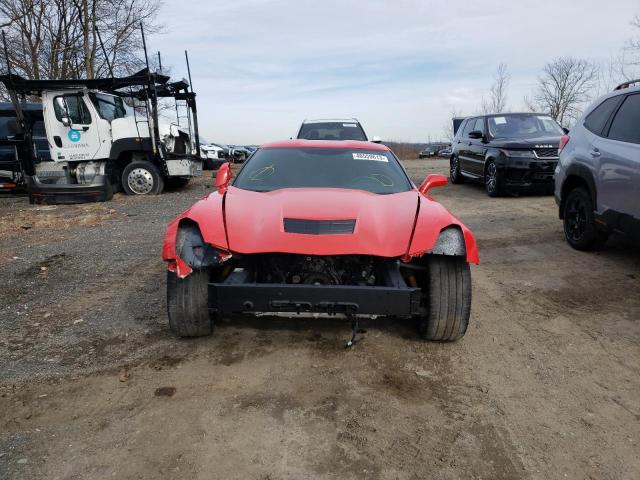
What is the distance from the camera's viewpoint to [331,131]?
10.7 metres

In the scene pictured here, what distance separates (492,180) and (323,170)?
23.0 feet

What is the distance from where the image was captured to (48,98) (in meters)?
11.2

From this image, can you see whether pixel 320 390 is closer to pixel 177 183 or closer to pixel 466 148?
pixel 466 148

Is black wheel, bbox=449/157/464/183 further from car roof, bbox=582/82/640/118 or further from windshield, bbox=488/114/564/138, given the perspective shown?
car roof, bbox=582/82/640/118

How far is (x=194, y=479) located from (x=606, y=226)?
492 centimetres

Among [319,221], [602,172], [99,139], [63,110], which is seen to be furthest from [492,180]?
[63,110]

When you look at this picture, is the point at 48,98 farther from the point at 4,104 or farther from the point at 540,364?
the point at 540,364

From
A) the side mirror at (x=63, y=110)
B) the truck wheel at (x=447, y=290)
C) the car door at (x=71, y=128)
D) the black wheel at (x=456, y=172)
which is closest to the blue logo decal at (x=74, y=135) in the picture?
the car door at (x=71, y=128)

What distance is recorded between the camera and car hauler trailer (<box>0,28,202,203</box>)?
432 inches

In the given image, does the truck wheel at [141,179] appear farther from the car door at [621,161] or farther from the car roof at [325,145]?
the car door at [621,161]

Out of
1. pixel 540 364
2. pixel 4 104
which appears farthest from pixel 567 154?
pixel 4 104

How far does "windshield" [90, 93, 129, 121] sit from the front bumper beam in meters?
10.5

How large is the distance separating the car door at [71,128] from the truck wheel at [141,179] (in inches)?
35.6

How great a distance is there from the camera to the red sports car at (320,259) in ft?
9.49
